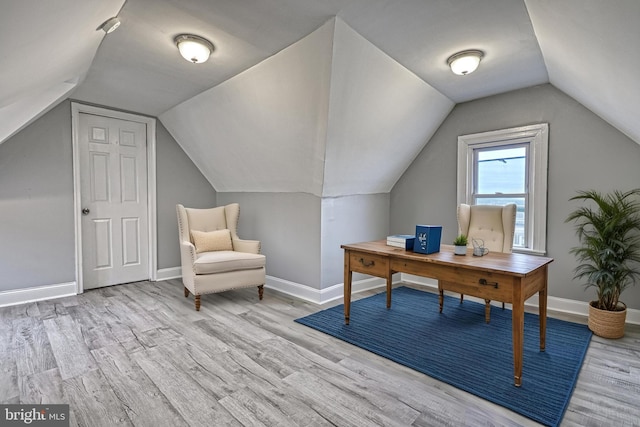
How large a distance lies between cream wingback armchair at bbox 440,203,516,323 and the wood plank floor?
3.25 ft

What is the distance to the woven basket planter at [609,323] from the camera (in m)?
2.57

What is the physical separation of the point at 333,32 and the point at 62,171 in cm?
334

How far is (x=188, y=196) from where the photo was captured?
4.67m

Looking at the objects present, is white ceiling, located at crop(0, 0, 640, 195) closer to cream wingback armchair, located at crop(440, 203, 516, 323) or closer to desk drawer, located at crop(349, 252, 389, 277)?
desk drawer, located at crop(349, 252, 389, 277)

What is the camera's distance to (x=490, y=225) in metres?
3.08

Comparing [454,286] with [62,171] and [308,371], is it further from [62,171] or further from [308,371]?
[62,171]

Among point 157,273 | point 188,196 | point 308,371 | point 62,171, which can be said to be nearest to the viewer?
point 308,371

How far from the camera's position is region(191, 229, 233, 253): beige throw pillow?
3.67 meters

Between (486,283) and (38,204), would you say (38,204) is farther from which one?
(486,283)

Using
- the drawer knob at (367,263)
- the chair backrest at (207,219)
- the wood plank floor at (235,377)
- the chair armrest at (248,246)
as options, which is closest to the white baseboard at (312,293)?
the wood plank floor at (235,377)

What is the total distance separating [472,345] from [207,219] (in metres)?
3.06

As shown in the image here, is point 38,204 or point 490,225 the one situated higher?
point 38,204

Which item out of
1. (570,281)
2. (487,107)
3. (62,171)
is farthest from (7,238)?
(570,281)

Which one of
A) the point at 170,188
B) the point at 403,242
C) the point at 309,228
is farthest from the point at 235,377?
the point at 170,188
